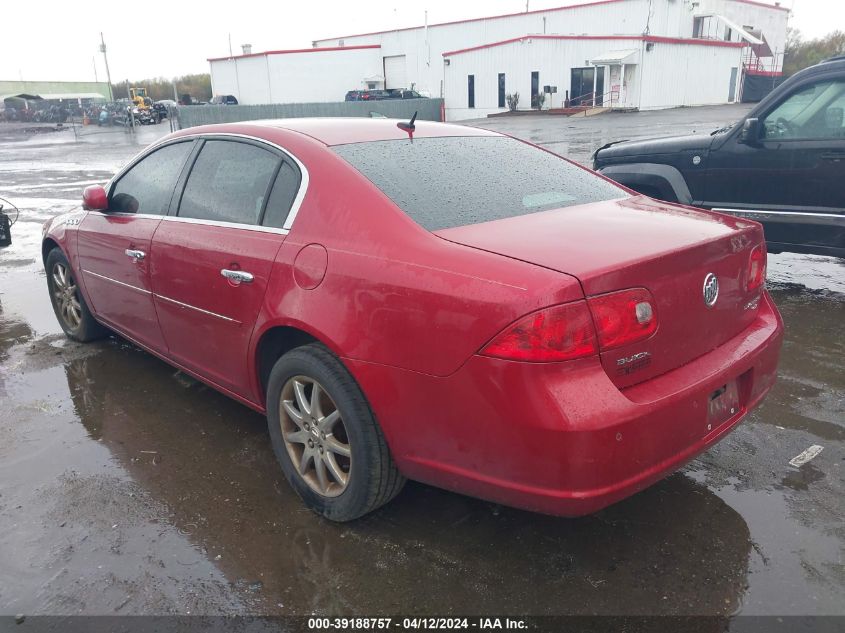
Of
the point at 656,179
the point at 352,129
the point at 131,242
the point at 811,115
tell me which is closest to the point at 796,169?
the point at 811,115

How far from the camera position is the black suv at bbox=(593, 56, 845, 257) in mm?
5352

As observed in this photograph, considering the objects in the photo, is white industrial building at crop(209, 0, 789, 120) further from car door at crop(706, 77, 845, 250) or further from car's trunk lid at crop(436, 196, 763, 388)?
car's trunk lid at crop(436, 196, 763, 388)

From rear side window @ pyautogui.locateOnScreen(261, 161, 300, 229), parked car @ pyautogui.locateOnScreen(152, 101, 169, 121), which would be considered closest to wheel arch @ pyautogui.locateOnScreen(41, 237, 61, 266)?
rear side window @ pyautogui.locateOnScreen(261, 161, 300, 229)

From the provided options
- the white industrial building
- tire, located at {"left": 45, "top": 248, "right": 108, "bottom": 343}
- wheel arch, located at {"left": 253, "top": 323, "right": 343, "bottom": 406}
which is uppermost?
the white industrial building

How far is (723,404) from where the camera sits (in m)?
2.53

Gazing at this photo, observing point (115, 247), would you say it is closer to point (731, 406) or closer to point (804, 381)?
point (731, 406)

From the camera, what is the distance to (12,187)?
15750 millimetres

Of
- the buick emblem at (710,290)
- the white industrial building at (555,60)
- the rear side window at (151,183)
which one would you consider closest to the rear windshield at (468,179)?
the buick emblem at (710,290)

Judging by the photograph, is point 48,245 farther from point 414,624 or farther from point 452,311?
point 414,624

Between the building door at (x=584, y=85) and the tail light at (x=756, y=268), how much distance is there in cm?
3624

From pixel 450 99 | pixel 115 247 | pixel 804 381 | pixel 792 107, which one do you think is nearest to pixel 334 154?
pixel 115 247

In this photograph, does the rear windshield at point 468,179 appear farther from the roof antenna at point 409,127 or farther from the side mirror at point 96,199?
the side mirror at point 96,199

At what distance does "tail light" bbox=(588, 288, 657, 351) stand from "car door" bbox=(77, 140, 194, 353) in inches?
101

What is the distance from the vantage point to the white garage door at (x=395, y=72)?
2052 inches
